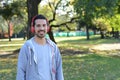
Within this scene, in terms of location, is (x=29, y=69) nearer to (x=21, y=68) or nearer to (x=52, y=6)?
(x=21, y=68)

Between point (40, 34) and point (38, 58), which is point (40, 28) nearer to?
point (40, 34)

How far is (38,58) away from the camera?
4.44 metres

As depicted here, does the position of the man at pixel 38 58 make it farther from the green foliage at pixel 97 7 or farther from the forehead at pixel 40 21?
the green foliage at pixel 97 7

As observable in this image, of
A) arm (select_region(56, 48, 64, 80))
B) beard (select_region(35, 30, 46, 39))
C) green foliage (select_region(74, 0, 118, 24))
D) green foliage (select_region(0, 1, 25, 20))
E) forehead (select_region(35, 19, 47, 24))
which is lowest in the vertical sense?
arm (select_region(56, 48, 64, 80))

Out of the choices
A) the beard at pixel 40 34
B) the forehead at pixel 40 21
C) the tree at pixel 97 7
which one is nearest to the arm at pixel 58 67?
the beard at pixel 40 34

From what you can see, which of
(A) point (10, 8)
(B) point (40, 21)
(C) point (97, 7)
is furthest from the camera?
(A) point (10, 8)

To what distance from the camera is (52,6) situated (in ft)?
124

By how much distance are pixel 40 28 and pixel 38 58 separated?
419 millimetres

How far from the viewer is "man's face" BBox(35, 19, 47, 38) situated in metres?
4.50

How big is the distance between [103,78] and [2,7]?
23315mm

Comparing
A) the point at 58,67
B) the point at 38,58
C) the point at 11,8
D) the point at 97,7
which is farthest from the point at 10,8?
the point at 38,58

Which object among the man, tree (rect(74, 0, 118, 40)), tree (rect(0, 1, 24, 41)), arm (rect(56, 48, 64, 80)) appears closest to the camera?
the man

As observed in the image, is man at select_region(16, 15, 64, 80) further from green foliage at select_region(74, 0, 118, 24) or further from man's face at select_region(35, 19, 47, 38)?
green foliage at select_region(74, 0, 118, 24)

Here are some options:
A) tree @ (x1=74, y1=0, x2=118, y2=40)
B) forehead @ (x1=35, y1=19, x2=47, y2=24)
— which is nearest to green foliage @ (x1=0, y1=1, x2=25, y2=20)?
tree @ (x1=74, y1=0, x2=118, y2=40)
